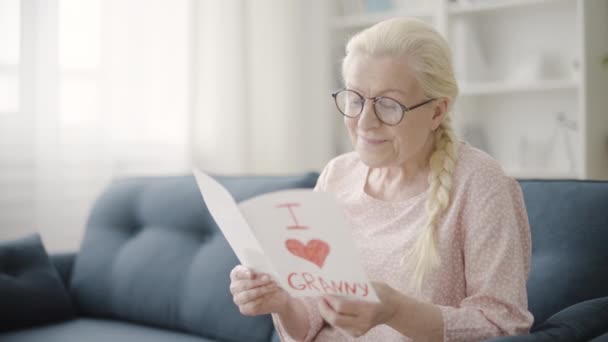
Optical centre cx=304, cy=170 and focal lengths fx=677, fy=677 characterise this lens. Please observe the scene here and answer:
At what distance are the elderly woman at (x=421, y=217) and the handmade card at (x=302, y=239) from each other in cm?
16

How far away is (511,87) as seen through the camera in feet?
9.66

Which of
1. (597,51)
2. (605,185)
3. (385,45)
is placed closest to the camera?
(385,45)

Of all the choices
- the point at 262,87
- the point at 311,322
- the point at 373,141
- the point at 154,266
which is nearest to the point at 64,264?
the point at 154,266

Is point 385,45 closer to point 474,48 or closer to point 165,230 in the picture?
point 165,230

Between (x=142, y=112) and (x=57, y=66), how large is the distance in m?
0.43

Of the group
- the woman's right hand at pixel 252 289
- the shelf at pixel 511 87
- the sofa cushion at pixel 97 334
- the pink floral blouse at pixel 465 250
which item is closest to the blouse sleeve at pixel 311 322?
the pink floral blouse at pixel 465 250

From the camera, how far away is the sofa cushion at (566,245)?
130cm

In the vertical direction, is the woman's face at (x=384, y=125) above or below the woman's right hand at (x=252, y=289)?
above

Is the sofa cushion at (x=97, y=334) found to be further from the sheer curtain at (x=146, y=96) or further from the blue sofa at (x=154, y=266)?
the sheer curtain at (x=146, y=96)

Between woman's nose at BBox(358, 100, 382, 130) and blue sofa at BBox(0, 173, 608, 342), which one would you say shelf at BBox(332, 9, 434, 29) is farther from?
woman's nose at BBox(358, 100, 382, 130)

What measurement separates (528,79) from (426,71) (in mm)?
1971

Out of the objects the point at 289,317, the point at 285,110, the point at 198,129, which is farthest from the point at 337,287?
the point at 285,110

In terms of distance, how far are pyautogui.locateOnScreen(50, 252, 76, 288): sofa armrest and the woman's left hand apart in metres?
1.42

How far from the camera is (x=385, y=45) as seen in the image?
3.83 feet
